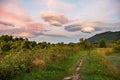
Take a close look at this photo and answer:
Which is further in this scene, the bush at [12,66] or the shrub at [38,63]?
the shrub at [38,63]

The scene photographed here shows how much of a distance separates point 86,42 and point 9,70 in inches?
3614

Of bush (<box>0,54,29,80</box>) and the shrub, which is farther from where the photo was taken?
the shrub

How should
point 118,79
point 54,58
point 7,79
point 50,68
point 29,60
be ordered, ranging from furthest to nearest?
point 54,58 < point 50,68 < point 29,60 < point 118,79 < point 7,79

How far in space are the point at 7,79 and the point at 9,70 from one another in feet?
1.96

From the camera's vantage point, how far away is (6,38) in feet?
243

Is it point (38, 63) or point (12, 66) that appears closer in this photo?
point (12, 66)

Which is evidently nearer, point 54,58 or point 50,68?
point 50,68

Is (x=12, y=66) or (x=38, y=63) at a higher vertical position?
(x=12, y=66)

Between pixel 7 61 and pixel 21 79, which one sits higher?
pixel 7 61

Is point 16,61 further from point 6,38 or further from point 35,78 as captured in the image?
point 6,38

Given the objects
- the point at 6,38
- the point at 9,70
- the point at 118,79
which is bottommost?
the point at 118,79

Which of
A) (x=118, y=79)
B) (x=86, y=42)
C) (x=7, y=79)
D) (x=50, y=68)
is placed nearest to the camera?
(x=7, y=79)

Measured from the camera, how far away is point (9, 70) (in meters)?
17.2

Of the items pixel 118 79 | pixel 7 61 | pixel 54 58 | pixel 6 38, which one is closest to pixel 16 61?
pixel 7 61
